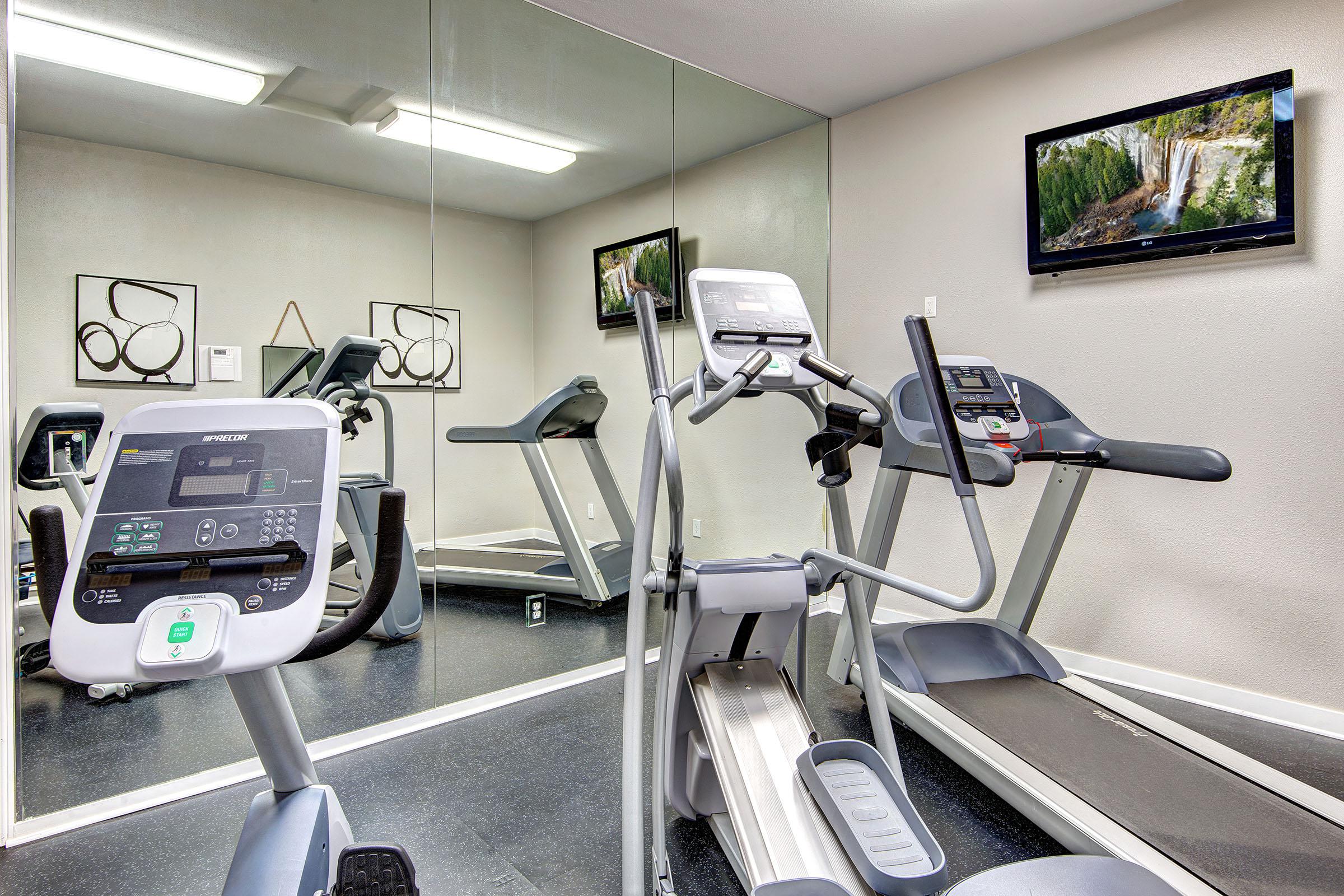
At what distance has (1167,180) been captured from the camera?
9.18 feet

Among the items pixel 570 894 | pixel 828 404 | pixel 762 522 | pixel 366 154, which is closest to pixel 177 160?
pixel 366 154

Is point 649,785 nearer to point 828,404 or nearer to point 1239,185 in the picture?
point 828,404

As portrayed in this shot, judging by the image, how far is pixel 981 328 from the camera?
11.5 feet

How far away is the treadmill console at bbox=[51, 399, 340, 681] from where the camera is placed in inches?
37.4

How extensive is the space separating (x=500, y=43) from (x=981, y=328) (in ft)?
8.15

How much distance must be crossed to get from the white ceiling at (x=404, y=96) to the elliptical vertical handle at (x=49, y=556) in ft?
4.98

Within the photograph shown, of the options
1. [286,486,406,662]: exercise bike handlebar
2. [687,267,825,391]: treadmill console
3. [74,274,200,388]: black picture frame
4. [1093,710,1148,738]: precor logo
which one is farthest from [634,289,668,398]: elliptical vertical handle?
[1093,710,1148,738]: precor logo

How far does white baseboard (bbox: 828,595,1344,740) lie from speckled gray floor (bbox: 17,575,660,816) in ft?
6.32

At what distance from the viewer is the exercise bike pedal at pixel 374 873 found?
116 cm

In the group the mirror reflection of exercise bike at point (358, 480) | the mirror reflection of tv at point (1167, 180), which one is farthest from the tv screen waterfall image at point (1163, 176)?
the mirror reflection of exercise bike at point (358, 480)

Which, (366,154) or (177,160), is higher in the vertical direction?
(366,154)

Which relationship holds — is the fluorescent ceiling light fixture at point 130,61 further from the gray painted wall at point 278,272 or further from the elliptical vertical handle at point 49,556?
the elliptical vertical handle at point 49,556

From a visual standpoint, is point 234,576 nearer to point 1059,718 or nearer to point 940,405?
point 940,405

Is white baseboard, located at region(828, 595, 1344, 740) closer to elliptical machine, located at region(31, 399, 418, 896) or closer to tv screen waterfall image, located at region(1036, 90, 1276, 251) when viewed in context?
tv screen waterfall image, located at region(1036, 90, 1276, 251)
